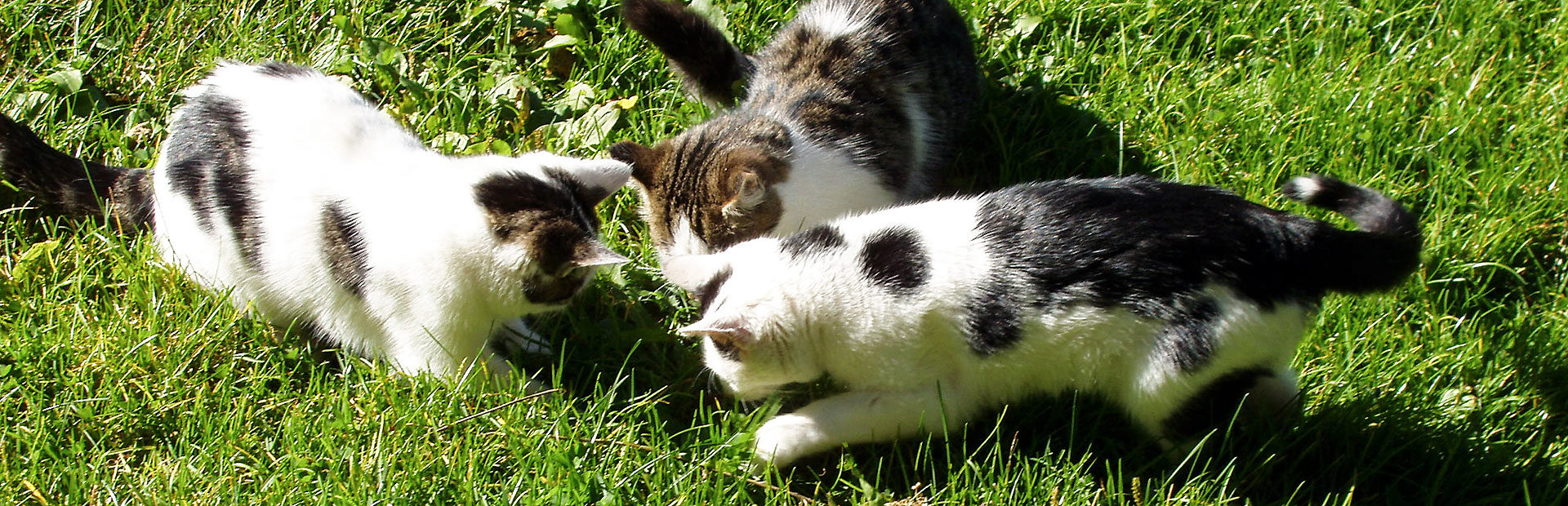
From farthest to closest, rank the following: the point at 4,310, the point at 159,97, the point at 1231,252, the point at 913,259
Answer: the point at 159,97 < the point at 4,310 < the point at 913,259 < the point at 1231,252

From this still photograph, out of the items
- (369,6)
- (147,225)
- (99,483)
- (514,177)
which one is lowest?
(99,483)

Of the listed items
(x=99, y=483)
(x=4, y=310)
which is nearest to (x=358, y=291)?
(x=99, y=483)

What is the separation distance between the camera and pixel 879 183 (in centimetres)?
367

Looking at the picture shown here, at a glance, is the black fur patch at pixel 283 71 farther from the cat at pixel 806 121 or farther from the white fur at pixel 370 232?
the cat at pixel 806 121

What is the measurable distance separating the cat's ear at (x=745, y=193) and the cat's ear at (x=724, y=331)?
1.86 feet

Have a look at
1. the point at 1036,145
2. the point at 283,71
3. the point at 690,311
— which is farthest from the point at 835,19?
the point at 283,71

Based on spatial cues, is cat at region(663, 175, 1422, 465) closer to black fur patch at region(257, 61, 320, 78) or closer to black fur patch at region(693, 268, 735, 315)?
black fur patch at region(693, 268, 735, 315)

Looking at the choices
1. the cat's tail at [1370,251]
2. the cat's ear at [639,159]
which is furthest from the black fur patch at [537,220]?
the cat's tail at [1370,251]

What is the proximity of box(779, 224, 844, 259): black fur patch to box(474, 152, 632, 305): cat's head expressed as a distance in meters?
0.44

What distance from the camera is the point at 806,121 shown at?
11.9ft

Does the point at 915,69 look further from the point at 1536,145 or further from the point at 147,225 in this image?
the point at 147,225

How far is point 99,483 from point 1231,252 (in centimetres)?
275

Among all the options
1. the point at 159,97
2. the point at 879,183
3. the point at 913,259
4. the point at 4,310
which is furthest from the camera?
the point at 159,97

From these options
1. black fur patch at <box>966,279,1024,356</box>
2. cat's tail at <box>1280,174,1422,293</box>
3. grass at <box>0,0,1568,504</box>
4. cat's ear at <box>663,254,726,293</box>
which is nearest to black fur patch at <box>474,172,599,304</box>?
cat's ear at <box>663,254,726,293</box>
